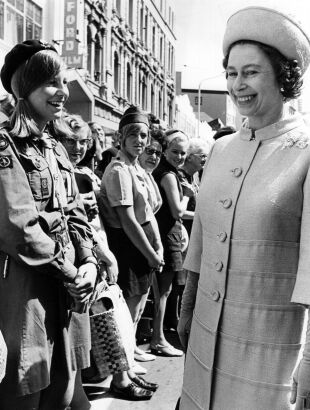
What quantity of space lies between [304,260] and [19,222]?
1039mm

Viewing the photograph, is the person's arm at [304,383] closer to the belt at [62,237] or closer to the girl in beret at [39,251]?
the girl in beret at [39,251]

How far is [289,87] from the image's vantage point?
1.79m

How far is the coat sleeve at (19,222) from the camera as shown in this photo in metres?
1.92

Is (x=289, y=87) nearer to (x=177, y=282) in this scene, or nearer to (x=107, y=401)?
(x=107, y=401)

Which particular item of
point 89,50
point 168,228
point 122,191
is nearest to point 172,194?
point 168,228

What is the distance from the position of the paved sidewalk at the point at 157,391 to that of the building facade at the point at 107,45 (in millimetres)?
11332

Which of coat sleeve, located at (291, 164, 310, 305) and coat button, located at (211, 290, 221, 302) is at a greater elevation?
coat sleeve, located at (291, 164, 310, 305)

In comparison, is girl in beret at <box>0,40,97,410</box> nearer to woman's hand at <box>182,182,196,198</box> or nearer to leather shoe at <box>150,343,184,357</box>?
leather shoe at <box>150,343,184,357</box>

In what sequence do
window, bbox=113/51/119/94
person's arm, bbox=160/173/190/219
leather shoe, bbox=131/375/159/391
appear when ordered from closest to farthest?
leather shoe, bbox=131/375/159/391
person's arm, bbox=160/173/190/219
window, bbox=113/51/119/94

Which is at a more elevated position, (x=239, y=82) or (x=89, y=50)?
(x=89, y=50)

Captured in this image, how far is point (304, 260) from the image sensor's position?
1610 mm

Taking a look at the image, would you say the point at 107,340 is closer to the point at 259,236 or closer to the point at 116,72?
the point at 259,236

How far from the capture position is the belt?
211 centimetres

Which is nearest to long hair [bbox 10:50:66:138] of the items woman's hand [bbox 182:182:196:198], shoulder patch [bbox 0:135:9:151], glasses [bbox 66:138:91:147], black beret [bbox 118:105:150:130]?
shoulder patch [bbox 0:135:9:151]
